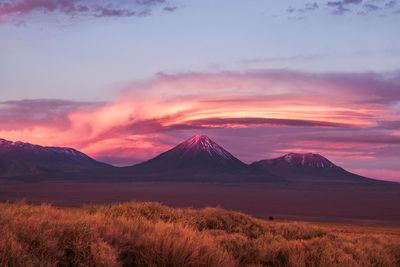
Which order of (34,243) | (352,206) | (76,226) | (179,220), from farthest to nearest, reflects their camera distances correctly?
(352,206) < (179,220) < (76,226) < (34,243)

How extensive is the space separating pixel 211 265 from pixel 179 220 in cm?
481

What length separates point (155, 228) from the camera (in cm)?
1269

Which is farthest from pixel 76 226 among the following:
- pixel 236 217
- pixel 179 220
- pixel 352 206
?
pixel 352 206

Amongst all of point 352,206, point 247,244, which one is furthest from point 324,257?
point 352,206

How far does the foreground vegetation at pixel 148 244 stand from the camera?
9.91 meters

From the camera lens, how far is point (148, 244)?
11.4m

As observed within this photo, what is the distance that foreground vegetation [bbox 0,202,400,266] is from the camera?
9.91m

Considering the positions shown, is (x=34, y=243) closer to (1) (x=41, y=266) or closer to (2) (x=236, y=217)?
(1) (x=41, y=266)

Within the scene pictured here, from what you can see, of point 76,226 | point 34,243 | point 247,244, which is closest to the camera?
point 34,243

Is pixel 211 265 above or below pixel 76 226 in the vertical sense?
below

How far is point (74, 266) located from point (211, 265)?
2857mm

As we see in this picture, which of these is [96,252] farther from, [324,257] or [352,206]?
[352,206]

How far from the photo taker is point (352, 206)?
364ft

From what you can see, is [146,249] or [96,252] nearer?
[96,252]
